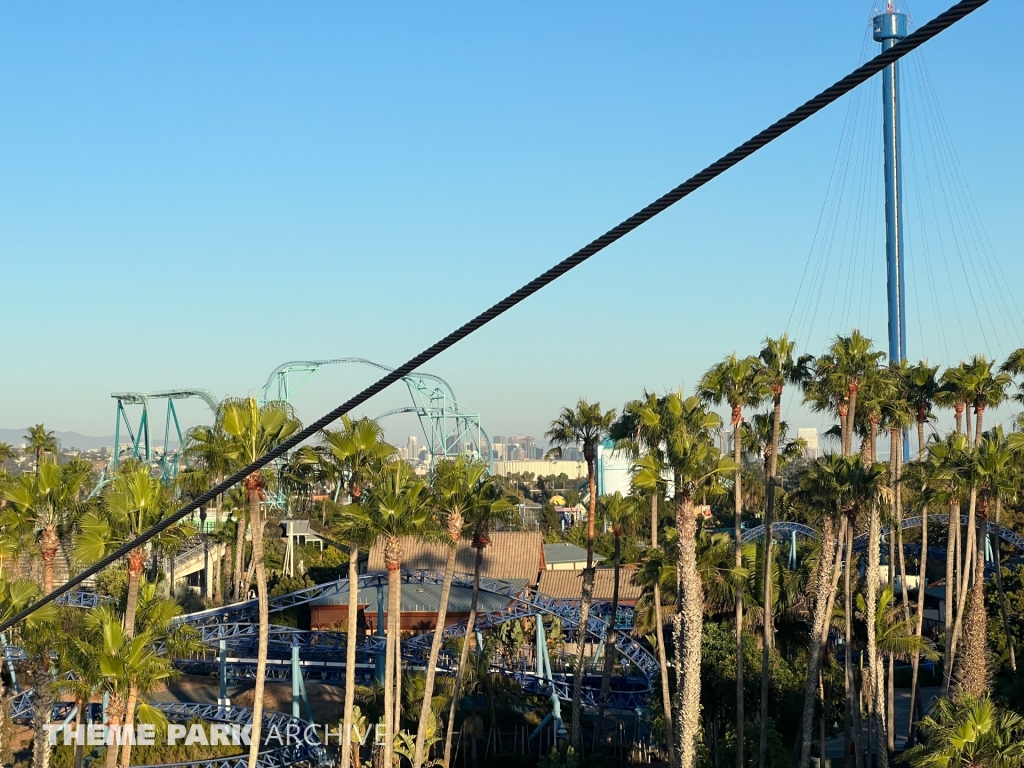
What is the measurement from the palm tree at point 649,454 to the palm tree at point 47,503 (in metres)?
9.59

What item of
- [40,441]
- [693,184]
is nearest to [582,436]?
[693,184]

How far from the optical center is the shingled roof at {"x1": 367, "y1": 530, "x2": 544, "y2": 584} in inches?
2000

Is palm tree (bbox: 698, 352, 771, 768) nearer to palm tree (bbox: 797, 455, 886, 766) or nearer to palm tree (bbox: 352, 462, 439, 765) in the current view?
palm tree (bbox: 797, 455, 886, 766)

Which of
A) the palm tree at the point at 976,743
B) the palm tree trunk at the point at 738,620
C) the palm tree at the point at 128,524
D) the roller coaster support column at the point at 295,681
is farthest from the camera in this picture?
the roller coaster support column at the point at 295,681

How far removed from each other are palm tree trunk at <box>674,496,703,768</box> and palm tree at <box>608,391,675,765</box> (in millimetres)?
807

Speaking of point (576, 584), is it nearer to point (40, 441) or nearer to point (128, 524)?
point (40, 441)

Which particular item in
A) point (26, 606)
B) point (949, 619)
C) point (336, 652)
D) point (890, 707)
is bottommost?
point (336, 652)

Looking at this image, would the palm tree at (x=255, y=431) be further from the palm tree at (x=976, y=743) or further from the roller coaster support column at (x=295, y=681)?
the roller coaster support column at (x=295, y=681)

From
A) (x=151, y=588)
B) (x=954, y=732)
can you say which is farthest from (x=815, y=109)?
(x=151, y=588)

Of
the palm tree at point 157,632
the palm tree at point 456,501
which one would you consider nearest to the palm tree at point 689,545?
the palm tree at point 456,501

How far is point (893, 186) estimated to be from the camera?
2202 inches

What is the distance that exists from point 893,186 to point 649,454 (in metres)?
41.2

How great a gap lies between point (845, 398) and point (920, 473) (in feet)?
12.5

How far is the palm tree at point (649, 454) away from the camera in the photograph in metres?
19.8
